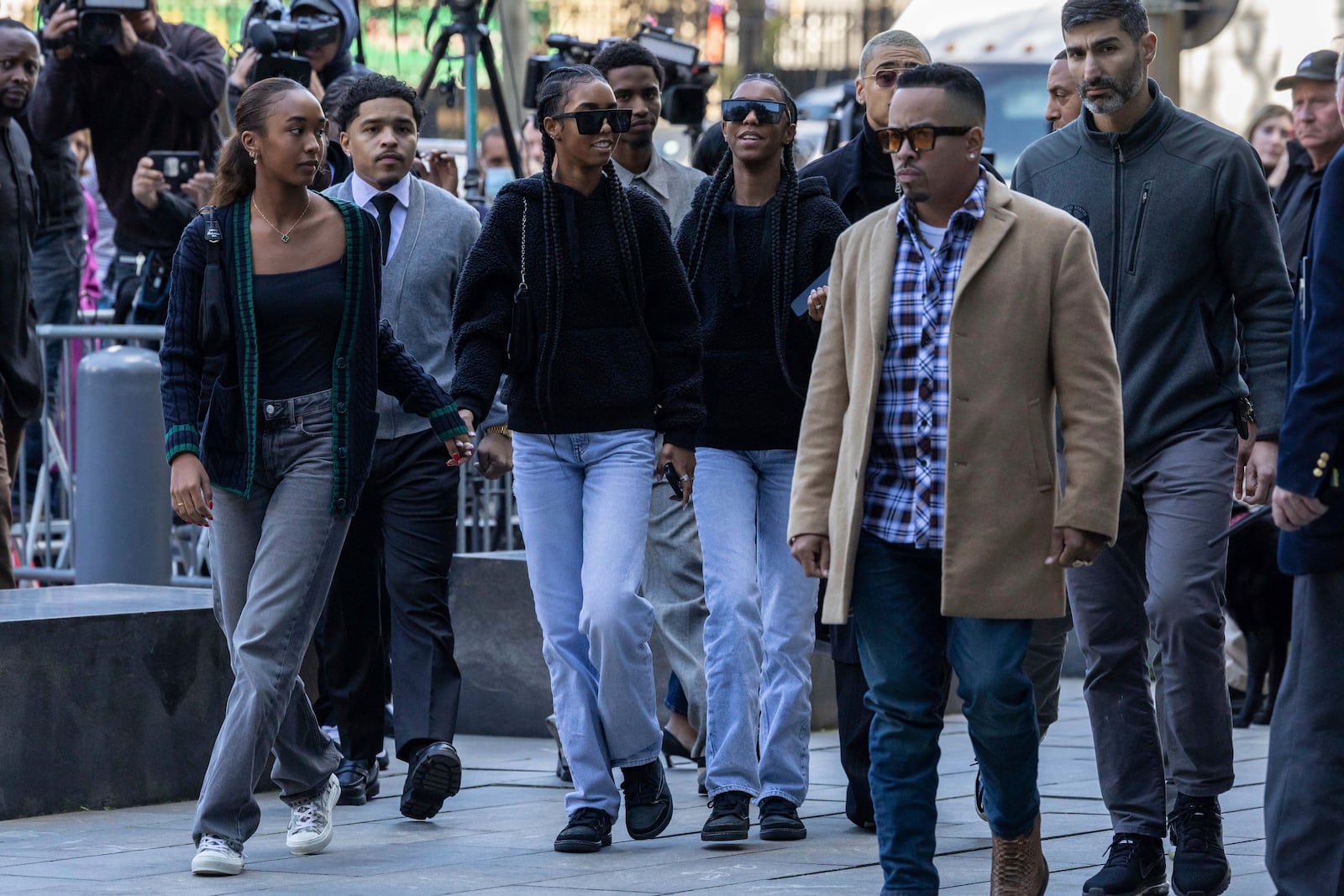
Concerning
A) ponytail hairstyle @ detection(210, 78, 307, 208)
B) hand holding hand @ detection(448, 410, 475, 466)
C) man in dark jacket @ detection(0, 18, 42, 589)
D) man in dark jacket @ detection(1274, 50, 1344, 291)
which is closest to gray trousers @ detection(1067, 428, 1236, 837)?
hand holding hand @ detection(448, 410, 475, 466)

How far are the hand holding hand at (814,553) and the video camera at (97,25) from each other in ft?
18.0

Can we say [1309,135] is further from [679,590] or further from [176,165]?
[176,165]

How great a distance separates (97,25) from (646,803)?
15.9 feet

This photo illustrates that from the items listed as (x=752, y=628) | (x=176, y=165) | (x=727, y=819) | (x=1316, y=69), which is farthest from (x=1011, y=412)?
(x=176, y=165)

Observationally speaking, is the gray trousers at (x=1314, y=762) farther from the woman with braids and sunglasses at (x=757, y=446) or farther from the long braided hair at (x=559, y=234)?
the long braided hair at (x=559, y=234)

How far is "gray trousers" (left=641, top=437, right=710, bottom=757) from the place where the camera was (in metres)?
7.59

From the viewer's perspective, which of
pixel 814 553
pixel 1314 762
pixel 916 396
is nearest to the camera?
pixel 1314 762

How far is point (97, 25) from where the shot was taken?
9633 mm

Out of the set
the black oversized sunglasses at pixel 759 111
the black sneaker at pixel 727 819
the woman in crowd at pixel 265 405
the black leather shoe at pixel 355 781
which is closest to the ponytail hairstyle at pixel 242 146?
the woman in crowd at pixel 265 405

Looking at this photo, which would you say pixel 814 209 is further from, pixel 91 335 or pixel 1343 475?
pixel 91 335

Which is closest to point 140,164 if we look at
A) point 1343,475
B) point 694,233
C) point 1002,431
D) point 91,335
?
point 91,335

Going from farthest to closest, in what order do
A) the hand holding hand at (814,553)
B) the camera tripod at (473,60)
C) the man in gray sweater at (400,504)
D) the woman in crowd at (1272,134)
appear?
1. the woman in crowd at (1272,134)
2. the camera tripod at (473,60)
3. the man in gray sweater at (400,504)
4. the hand holding hand at (814,553)

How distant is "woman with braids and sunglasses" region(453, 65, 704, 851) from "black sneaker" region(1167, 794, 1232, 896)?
150cm

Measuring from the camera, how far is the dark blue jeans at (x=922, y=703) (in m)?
5.00
